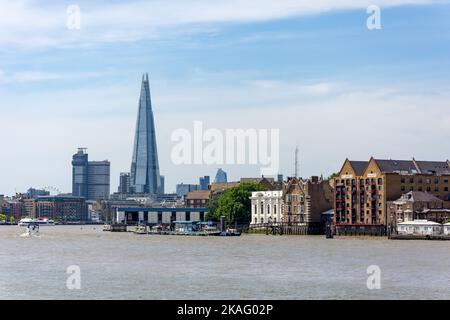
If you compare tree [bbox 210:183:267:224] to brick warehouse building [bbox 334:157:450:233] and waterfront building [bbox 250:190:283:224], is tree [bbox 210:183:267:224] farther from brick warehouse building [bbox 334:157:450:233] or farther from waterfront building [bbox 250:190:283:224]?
brick warehouse building [bbox 334:157:450:233]

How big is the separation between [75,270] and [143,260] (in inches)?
494

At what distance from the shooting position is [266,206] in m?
171

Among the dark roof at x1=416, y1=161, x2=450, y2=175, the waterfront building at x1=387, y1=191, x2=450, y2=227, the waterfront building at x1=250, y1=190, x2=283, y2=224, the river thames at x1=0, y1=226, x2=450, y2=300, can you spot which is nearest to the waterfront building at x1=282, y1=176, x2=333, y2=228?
the waterfront building at x1=250, y1=190, x2=283, y2=224

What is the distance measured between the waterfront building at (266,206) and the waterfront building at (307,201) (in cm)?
557

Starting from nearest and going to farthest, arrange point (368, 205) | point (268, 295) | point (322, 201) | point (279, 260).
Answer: point (268, 295)
point (279, 260)
point (368, 205)
point (322, 201)

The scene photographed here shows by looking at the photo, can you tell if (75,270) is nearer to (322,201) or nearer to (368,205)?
(368,205)

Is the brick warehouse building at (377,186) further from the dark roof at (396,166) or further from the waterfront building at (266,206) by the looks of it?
the waterfront building at (266,206)

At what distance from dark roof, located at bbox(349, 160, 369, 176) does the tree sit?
35.1 meters

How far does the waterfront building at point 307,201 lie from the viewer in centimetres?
15600

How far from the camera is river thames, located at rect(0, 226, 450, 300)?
170 feet

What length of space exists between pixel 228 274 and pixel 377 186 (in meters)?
81.0

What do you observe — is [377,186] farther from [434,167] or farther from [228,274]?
[228,274]
